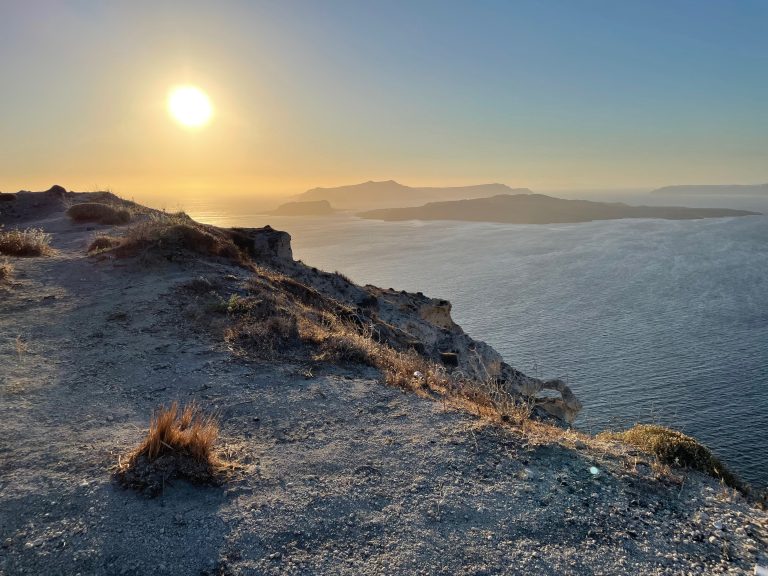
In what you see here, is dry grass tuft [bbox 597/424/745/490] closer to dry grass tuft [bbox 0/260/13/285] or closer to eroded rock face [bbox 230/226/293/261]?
dry grass tuft [bbox 0/260/13/285]

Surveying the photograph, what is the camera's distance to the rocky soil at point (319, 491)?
4633mm

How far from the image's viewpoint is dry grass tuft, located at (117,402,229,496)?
212 inches

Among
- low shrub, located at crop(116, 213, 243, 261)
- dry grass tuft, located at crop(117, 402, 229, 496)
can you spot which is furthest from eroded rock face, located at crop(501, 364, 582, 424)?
dry grass tuft, located at crop(117, 402, 229, 496)

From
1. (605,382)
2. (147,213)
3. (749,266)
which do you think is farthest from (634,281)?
(147,213)

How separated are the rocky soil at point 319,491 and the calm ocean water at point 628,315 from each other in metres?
8.26

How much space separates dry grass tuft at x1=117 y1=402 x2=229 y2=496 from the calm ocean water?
11746mm

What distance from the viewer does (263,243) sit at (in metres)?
24.9

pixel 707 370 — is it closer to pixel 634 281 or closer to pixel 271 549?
pixel 634 281

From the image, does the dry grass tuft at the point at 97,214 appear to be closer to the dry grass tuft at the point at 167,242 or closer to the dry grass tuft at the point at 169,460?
the dry grass tuft at the point at 167,242

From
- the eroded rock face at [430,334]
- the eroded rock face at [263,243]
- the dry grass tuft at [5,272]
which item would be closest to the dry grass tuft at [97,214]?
the eroded rock face at [263,243]

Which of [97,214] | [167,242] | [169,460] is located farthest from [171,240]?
[169,460]

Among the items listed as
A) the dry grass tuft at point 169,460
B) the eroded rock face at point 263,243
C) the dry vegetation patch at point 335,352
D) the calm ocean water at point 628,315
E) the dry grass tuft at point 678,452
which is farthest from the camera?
the calm ocean water at point 628,315

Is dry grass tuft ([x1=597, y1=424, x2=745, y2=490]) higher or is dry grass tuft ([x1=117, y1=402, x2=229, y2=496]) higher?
dry grass tuft ([x1=117, y1=402, x2=229, y2=496])

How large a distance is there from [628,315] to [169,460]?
54.0 metres
